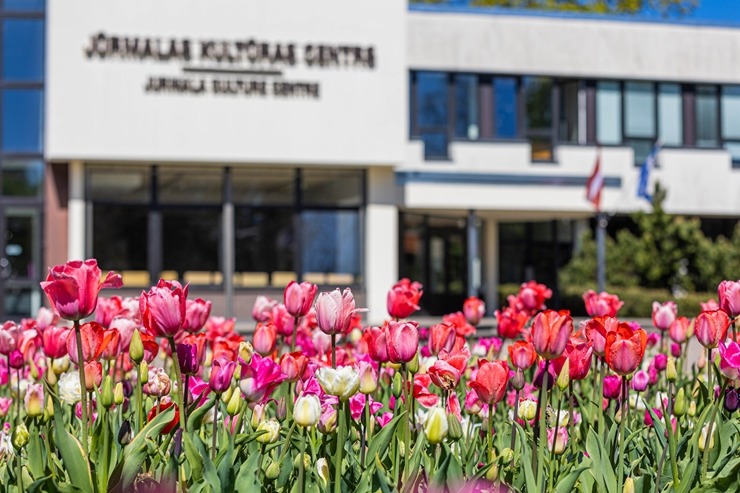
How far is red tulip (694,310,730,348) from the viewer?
3.37 m

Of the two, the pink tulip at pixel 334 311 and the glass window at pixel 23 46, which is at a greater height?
the glass window at pixel 23 46

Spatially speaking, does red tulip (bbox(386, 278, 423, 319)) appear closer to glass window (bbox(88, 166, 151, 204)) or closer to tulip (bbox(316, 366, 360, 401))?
tulip (bbox(316, 366, 360, 401))

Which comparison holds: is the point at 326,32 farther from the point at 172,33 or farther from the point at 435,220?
the point at 435,220

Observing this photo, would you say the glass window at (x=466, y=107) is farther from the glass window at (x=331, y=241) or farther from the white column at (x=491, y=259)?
the glass window at (x=331, y=241)

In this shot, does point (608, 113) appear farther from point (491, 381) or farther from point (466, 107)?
point (491, 381)

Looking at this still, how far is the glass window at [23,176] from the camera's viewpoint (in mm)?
21641

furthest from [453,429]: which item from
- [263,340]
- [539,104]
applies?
[539,104]

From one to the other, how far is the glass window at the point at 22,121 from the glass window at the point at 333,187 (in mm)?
5692

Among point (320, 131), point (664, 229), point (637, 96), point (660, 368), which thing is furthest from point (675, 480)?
point (637, 96)

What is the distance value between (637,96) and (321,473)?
986 inches

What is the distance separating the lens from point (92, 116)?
2098 centimetres

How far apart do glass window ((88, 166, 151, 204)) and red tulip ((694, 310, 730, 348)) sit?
1930 cm

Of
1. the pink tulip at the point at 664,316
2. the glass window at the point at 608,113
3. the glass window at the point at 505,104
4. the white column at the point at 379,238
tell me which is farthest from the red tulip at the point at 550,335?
the glass window at the point at 608,113

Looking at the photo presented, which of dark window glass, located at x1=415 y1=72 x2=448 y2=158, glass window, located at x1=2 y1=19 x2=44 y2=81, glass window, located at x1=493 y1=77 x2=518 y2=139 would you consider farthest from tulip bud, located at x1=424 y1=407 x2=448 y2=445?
glass window, located at x1=493 y1=77 x2=518 y2=139
